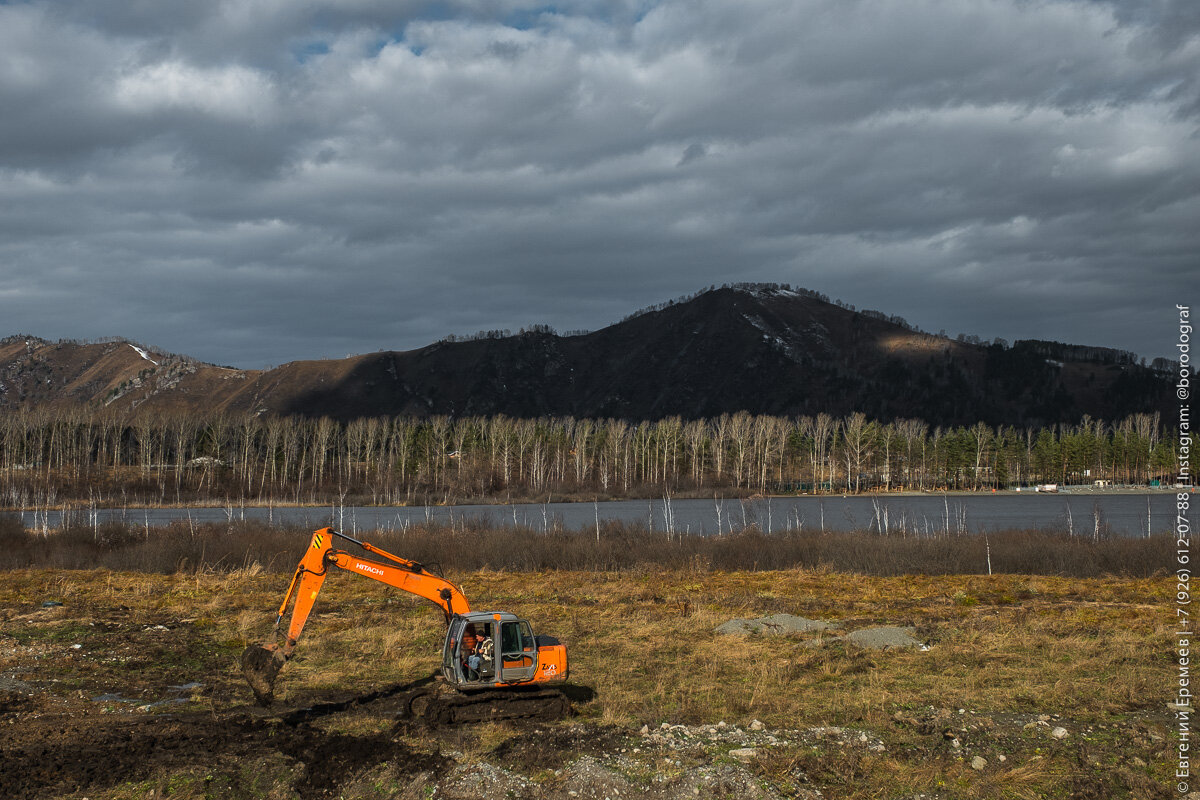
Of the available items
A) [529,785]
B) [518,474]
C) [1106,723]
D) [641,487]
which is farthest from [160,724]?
[518,474]

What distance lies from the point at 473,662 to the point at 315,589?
9.88 feet

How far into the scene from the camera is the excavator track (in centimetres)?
1516

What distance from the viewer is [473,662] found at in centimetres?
1552

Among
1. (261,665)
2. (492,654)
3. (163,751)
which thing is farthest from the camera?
(492,654)

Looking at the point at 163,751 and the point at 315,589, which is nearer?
the point at 163,751

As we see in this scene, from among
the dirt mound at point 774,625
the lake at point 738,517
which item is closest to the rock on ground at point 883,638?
the dirt mound at point 774,625

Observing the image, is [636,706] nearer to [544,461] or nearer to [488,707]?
[488,707]

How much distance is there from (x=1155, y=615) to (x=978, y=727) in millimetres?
15980

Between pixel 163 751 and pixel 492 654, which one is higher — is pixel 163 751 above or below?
below

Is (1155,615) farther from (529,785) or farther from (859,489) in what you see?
(859,489)

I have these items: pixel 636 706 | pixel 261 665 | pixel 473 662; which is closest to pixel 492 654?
pixel 473 662

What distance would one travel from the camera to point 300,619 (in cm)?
1500

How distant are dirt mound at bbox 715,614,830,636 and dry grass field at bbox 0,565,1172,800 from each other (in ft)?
2.13

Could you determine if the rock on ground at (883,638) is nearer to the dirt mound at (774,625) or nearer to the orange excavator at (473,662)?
the dirt mound at (774,625)
